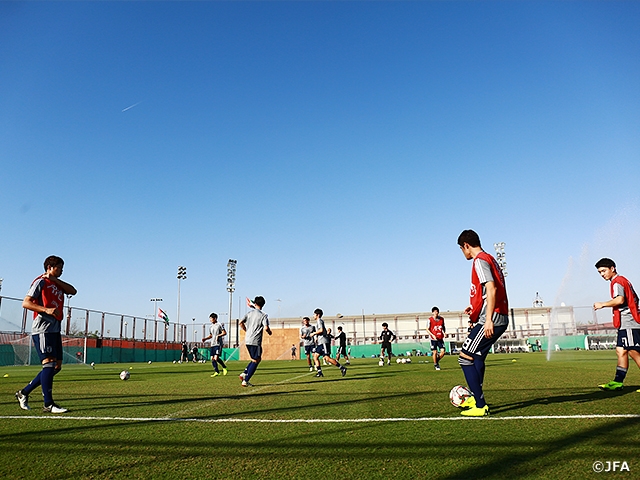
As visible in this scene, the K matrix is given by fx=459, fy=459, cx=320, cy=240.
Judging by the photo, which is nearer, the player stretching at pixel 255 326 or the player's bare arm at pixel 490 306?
the player's bare arm at pixel 490 306

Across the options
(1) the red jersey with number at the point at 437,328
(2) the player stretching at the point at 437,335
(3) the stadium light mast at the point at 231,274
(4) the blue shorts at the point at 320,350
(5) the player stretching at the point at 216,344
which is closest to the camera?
(4) the blue shorts at the point at 320,350

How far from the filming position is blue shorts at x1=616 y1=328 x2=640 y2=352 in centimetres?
746

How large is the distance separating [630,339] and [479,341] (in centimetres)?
386

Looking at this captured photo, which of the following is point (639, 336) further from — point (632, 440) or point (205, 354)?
point (205, 354)

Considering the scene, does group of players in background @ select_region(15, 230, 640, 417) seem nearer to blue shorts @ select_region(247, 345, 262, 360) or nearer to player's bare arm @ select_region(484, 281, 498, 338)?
player's bare arm @ select_region(484, 281, 498, 338)

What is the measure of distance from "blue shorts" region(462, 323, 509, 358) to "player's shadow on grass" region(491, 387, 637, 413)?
75 centimetres

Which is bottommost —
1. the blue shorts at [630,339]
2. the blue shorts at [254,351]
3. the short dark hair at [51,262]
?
the blue shorts at [254,351]

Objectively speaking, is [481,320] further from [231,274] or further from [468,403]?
[231,274]

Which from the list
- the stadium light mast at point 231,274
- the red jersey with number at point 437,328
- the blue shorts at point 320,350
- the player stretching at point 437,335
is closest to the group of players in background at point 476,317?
the blue shorts at point 320,350

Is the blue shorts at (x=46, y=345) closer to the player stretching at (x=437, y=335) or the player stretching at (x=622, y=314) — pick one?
the player stretching at (x=622, y=314)

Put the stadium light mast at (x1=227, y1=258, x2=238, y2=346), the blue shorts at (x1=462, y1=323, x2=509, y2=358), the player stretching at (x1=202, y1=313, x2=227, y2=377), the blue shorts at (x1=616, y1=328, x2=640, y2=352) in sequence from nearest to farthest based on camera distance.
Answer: the blue shorts at (x1=462, y1=323, x2=509, y2=358) → the blue shorts at (x1=616, y1=328, x2=640, y2=352) → the player stretching at (x1=202, y1=313, x2=227, y2=377) → the stadium light mast at (x1=227, y1=258, x2=238, y2=346)

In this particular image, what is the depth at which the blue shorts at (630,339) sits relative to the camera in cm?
746

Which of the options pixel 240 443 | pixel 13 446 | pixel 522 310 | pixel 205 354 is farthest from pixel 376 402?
pixel 522 310

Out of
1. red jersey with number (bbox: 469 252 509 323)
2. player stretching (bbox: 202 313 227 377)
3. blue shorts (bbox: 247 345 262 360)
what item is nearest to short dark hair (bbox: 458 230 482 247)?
red jersey with number (bbox: 469 252 509 323)
